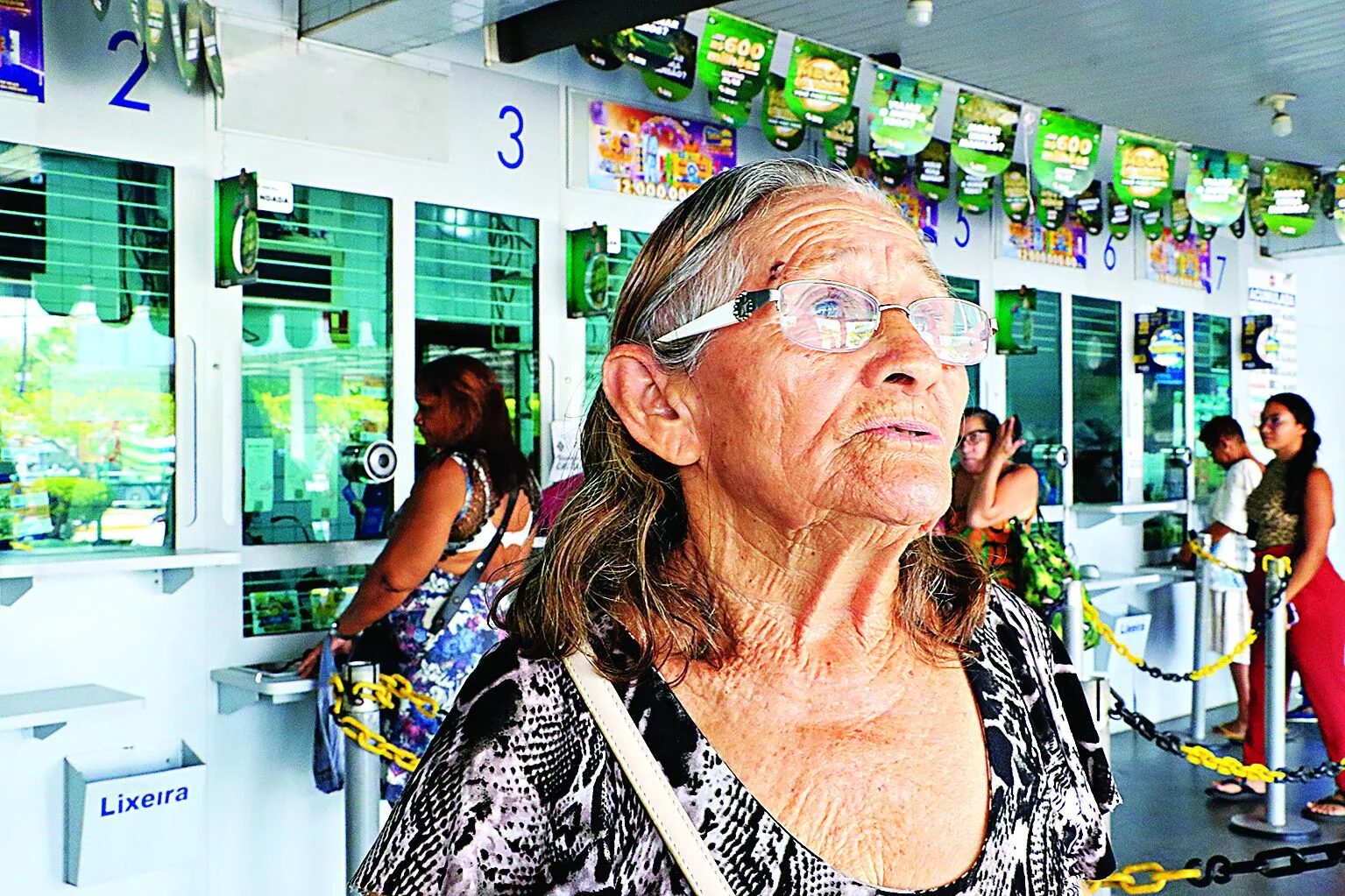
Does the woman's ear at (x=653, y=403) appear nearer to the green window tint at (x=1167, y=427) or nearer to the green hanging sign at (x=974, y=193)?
the green hanging sign at (x=974, y=193)

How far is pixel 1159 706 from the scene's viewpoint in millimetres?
8000

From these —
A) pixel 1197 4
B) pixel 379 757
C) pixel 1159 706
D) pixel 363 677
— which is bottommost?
pixel 1159 706

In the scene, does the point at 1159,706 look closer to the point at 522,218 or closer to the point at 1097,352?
the point at 1097,352

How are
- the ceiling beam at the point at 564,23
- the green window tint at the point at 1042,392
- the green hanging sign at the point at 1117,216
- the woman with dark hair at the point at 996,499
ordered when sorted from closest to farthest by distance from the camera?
the ceiling beam at the point at 564,23, the woman with dark hair at the point at 996,499, the green window tint at the point at 1042,392, the green hanging sign at the point at 1117,216

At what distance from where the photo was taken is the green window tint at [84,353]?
12.1ft

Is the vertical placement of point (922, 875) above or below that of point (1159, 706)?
above

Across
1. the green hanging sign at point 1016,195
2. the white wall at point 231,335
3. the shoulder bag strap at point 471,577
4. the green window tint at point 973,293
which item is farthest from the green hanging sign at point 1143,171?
the shoulder bag strap at point 471,577

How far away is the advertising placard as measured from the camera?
5.21 m

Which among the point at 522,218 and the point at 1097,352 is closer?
the point at 522,218

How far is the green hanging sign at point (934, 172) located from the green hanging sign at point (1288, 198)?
2.35m

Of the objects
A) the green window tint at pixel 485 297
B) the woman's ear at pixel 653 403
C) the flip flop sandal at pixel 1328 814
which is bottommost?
the flip flop sandal at pixel 1328 814

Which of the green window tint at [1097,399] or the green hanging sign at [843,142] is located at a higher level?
the green hanging sign at [843,142]

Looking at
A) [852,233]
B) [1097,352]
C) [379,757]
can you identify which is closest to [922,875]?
[852,233]

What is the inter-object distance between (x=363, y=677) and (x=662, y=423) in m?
2.54
